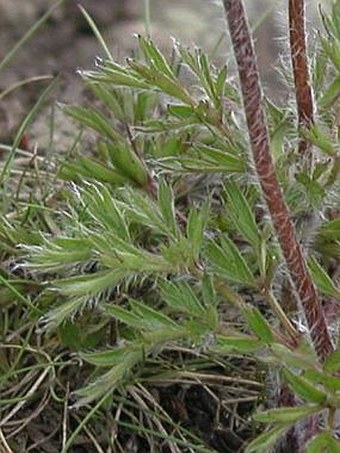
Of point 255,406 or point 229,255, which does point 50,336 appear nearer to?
point 255,406

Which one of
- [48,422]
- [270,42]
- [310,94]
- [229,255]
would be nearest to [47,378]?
[48,422]

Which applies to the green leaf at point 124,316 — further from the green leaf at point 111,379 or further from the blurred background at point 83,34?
the blurred background at point 83,34

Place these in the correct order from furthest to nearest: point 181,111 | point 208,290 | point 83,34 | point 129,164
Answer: point 83,34, point 129,164, point 181,111, point 208,290

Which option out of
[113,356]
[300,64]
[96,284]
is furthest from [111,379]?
[300,64]

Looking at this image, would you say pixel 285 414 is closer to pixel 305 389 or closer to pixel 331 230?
pixel 305 389

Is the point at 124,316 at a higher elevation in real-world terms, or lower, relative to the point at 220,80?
lower

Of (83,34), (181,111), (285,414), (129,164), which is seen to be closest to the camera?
(285,414)
